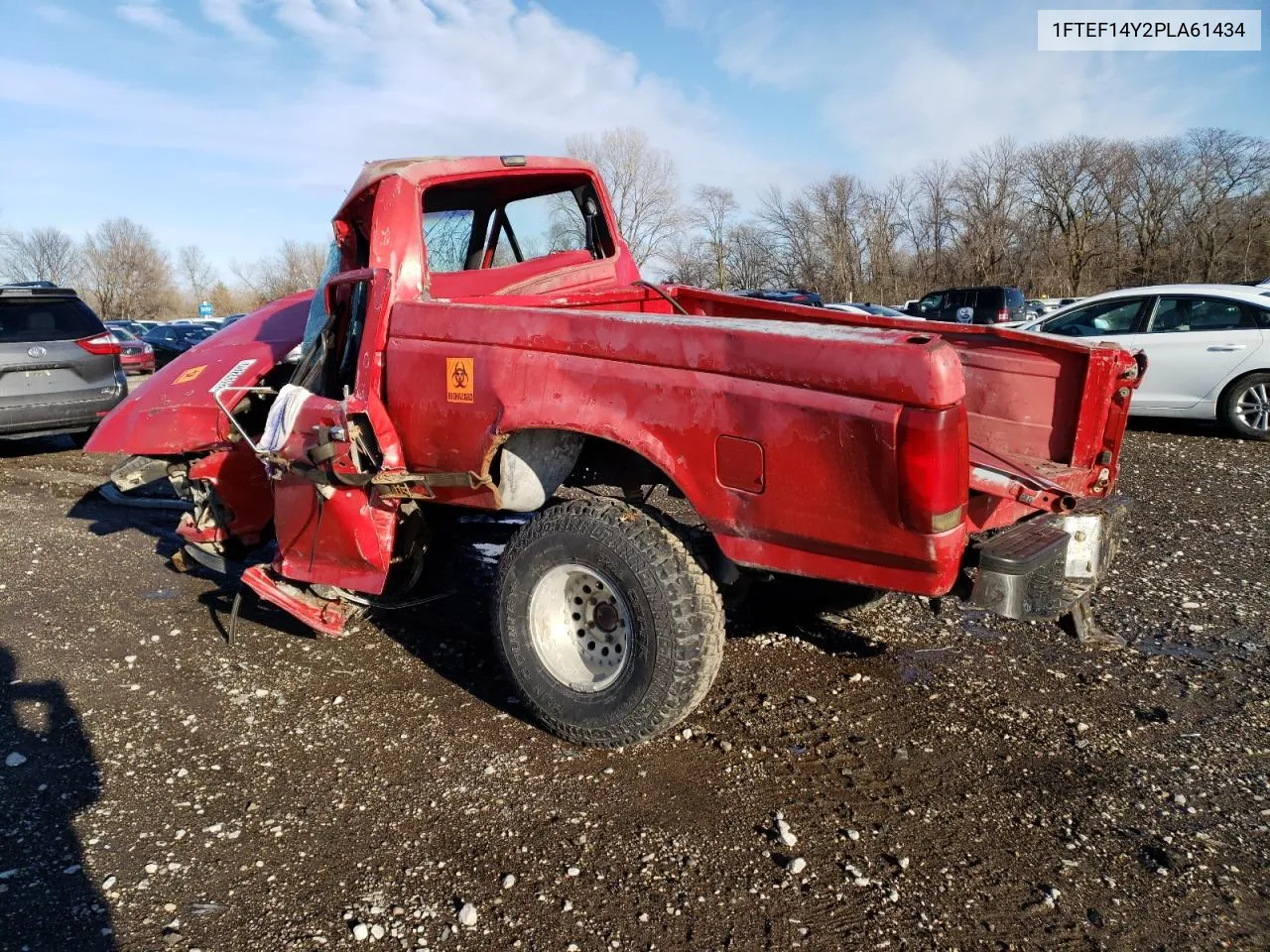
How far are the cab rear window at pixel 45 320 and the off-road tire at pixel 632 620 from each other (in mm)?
7790

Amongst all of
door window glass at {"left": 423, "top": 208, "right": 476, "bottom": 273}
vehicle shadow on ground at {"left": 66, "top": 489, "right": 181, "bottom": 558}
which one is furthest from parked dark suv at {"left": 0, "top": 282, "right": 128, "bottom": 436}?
door window glass at {"left": 423, "top": 208, "right": 476, "bottom": 273}

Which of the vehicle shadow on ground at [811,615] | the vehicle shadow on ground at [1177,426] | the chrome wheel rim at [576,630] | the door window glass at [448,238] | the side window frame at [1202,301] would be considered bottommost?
the vehicle shadow on ground at [1177,426]

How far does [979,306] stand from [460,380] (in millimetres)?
22313

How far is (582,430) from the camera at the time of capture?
2.98m

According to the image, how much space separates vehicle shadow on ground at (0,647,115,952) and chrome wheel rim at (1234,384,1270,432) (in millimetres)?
10208

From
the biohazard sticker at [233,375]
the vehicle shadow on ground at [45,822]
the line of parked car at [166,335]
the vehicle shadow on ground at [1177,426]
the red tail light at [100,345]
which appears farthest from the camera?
the line of parked car at [166,335]

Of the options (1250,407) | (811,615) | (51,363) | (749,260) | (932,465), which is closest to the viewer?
(932,465)

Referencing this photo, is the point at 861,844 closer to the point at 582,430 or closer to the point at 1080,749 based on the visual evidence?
the point at 1080,749

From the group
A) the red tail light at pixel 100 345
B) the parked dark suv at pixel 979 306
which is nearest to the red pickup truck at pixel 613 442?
the red tail light at pixel 100 345

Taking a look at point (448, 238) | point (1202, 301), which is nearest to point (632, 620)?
point (448, 238)

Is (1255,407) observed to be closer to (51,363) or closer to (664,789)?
(664,789)

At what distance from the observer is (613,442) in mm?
3225

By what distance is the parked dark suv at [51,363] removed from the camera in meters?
8.32

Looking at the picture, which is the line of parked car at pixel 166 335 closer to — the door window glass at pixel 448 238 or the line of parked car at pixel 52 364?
the line of parked car at pixel 52 364
